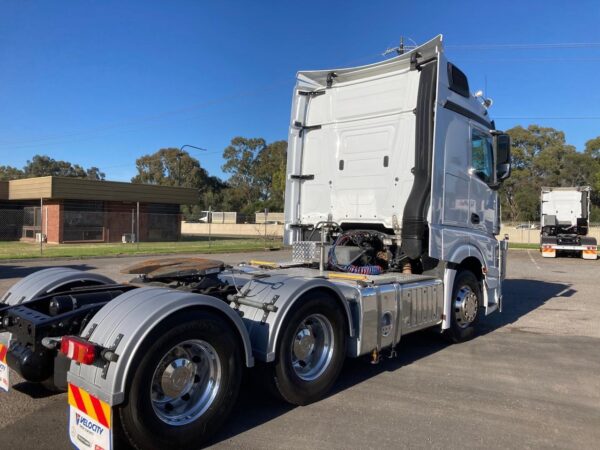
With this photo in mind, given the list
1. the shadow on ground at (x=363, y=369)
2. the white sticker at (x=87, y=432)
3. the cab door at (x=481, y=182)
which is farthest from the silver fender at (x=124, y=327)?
the cab door at (x=481, y=182)

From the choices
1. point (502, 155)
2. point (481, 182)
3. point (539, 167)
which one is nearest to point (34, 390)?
point (481, 182)

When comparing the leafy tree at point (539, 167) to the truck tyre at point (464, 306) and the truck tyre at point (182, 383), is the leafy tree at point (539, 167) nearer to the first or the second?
the truck tyre at point (464, 306)

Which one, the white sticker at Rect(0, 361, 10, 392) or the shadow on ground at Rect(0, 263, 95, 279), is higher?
the white sticker at Rect(0, 361, 10, 392)

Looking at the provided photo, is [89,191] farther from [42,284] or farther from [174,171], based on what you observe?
[174,171]

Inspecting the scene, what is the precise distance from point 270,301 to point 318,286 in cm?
→ 50

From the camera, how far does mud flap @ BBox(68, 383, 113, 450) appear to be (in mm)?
2964

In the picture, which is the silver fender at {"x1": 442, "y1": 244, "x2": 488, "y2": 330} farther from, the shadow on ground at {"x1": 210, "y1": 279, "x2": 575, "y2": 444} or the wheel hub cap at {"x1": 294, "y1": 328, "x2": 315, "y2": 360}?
the wheel hub cap at {"x1": 294, "y1": 328, "x2": 315, "y2": 360}

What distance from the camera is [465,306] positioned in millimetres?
6793

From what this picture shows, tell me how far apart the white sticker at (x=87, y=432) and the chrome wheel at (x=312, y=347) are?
1.71 m

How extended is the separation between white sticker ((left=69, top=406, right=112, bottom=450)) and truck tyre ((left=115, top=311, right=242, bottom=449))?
0.39 ft

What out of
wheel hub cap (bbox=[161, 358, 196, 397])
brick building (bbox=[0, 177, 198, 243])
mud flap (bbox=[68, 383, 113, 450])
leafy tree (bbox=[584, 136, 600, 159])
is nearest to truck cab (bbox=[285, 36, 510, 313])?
wheel hub cap (bbox=[161, 358, 196, 397])

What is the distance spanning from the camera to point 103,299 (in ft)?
13.8

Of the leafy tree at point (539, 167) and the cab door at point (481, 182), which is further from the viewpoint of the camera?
the leafy tree at point (539, 167)

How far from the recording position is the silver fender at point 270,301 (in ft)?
12.8
